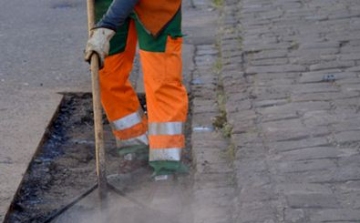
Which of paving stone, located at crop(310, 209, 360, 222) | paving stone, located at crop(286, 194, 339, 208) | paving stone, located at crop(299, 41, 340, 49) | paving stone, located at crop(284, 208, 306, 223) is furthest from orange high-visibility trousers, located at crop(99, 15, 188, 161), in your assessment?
paving stone, located at crop(299, 41, 340, 49)

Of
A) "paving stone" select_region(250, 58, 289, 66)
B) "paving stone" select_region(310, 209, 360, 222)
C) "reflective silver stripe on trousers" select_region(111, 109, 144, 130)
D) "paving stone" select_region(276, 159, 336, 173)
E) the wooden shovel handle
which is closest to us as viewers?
"paving stone" select_region(310, 209, 360, 222)

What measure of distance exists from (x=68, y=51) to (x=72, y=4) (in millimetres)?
2355

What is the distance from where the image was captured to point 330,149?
18.1 feet

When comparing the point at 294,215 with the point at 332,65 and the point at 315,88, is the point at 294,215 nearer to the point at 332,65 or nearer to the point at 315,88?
the point at 315,88

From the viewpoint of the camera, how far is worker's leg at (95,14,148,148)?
569cm

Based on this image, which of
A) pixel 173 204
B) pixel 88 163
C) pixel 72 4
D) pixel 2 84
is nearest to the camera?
pixel 173 204

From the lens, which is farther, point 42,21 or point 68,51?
point 42,21

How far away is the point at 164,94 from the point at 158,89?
49 millimetres

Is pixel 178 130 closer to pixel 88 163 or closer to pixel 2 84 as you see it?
pixel 88 163

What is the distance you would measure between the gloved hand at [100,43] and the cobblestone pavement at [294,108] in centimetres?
98

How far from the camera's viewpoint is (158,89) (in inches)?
213

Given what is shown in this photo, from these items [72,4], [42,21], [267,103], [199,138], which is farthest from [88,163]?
[72,4]

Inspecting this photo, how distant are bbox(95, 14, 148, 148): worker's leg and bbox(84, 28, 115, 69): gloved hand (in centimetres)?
45

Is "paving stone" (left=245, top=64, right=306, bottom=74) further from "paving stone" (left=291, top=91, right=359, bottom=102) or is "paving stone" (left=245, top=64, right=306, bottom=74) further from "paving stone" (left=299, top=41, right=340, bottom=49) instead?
"paving stone" (left=291, top=91, right=359, bottom=102)
